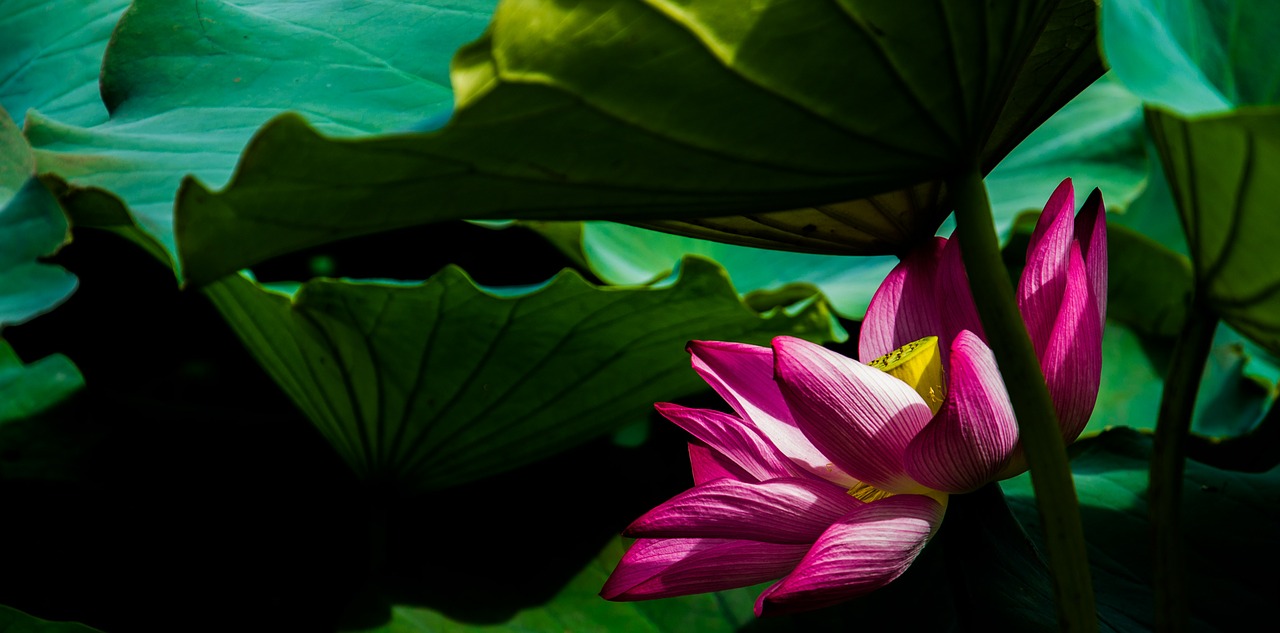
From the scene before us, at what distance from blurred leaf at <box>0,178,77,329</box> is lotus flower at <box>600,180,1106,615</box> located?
0.35 m

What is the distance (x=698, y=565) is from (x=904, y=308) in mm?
183

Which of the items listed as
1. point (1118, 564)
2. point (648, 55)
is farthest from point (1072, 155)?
point (648, 55)

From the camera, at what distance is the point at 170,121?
0.69 m

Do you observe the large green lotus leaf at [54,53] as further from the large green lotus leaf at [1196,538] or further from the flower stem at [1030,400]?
the large green lotus leaf at [1196,538]

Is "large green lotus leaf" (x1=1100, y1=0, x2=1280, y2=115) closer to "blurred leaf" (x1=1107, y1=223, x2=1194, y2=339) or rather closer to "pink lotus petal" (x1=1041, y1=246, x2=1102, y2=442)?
"pink lotus petal" (x1=1041, y1=246, x2=1102, y2=442)

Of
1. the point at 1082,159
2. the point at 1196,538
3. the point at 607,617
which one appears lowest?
the point at 607,617

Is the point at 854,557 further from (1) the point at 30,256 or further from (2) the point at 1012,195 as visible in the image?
(2) the point at 1012,195

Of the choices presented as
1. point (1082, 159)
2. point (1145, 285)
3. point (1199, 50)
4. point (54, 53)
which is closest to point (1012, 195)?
point (1082, 159)

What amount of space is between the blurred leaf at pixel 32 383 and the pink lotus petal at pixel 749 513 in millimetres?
552

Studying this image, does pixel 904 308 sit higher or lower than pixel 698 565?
higher

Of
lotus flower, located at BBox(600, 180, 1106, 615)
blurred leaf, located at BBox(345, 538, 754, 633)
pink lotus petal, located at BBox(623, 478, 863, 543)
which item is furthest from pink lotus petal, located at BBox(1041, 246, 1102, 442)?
blurred leaf, located at BBox(345, 538, 754, 633)

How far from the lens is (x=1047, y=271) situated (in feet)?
1.34

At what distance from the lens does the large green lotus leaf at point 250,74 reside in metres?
0.65

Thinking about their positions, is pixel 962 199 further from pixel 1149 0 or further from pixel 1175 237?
pixel 1175 237
